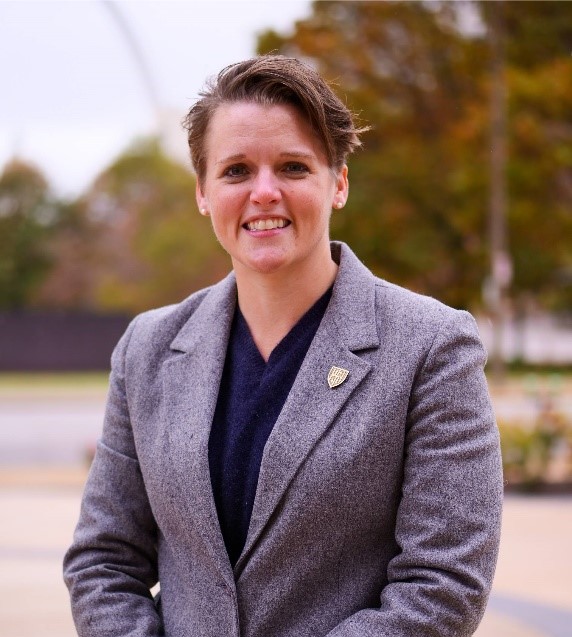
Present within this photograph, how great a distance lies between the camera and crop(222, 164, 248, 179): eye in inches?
77.6

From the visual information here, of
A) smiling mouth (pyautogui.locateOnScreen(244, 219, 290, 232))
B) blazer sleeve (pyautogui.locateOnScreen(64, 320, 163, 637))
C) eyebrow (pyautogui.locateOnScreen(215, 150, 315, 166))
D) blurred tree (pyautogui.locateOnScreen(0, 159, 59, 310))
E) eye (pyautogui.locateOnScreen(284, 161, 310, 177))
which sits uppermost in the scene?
blurred tree (pyautogui.locateOnScreen(0, 159, 59, 310))

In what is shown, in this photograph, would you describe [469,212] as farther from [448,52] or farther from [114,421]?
[114,421]

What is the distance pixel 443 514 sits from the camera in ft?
6.02

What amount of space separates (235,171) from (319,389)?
41cm

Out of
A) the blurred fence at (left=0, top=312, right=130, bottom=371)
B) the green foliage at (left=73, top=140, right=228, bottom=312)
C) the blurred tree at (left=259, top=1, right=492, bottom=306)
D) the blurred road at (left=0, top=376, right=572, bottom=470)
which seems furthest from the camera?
the green foliage at (left=73, top=140, right=228, bottom=312)

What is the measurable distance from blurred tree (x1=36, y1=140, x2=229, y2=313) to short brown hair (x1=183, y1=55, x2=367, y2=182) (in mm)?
33133

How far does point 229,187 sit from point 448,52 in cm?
2446

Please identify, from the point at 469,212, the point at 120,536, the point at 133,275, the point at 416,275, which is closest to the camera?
the point at 120,536

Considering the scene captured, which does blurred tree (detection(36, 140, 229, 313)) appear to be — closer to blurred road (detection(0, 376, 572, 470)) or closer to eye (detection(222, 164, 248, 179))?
blurred road (detection(0, 376, 572, 470))

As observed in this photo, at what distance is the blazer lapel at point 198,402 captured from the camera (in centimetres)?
193

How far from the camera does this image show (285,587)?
1901 mm

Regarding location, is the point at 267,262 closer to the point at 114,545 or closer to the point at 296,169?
the point at 296,169

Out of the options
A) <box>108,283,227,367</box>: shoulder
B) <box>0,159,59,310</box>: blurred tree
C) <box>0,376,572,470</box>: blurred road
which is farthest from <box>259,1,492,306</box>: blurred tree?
<box>108,283,227,367</box>: shoulder

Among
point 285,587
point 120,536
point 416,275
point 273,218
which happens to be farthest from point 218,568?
point 416,275
